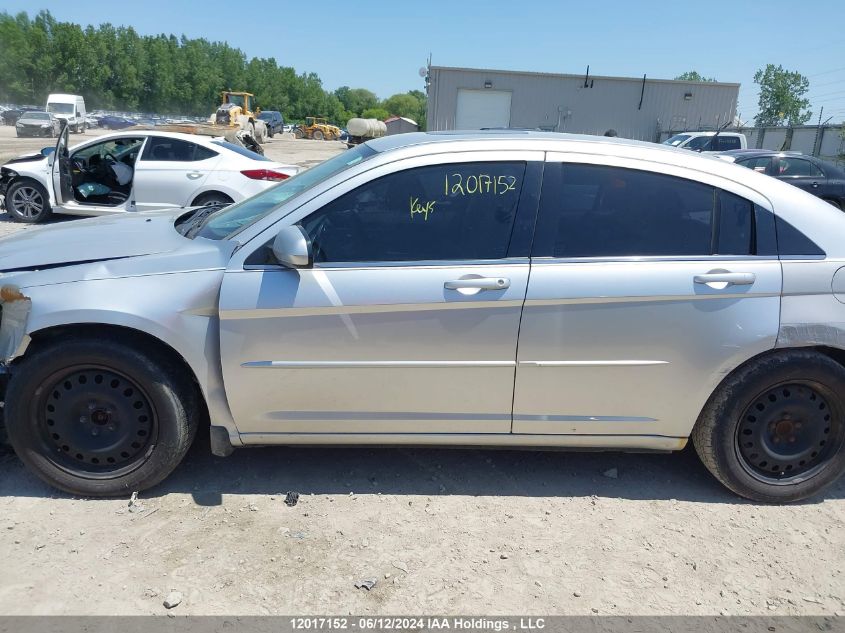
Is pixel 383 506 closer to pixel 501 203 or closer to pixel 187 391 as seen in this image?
pixel 187 391

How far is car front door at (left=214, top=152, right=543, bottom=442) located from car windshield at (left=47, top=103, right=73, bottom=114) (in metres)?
52.0

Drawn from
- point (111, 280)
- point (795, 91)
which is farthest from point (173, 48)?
point (111, 280)

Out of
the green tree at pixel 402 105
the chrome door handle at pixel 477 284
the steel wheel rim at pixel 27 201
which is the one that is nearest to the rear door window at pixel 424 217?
the chrome door handle at pixel 477 284

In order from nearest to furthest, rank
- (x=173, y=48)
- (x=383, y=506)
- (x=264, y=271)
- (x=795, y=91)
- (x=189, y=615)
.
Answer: (x=189, y=615), (x=264, y=271), (x=383, y=506), (x=795, y=91), (x=173, y=48)

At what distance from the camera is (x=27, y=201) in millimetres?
10016

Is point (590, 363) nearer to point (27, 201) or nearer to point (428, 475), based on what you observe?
point (428, 475)

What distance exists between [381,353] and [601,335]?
104 cm

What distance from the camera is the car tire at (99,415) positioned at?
288cm

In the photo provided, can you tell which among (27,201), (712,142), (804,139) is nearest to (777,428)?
(27,201)

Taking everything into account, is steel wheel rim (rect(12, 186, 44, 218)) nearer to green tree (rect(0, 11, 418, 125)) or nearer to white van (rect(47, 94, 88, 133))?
white van (rect(47, 94, 88, 133))

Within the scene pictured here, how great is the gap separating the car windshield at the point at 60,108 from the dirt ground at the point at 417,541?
51.6m

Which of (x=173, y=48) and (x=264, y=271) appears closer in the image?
(x=264, y=271)

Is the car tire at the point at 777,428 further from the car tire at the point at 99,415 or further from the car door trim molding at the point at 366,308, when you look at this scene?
the car tire at the point at 99,415

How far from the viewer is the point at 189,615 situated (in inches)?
93.6
